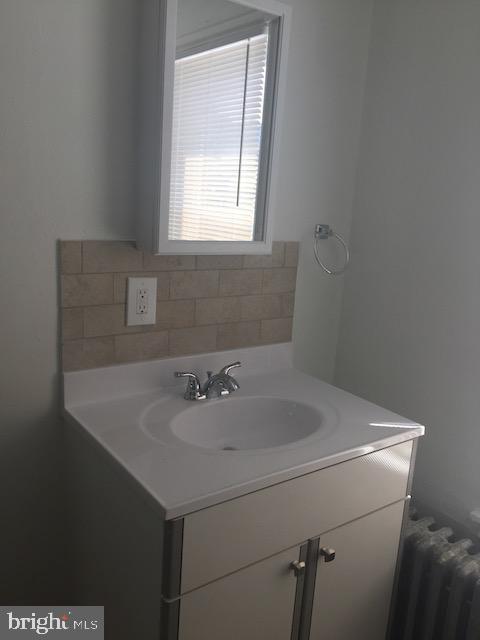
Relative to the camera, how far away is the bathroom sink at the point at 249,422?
1469mm

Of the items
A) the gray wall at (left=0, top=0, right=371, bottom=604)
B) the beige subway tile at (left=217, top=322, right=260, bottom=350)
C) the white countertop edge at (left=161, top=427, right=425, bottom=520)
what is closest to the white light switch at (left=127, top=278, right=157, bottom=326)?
the gray wall at (left=0, top=0, right=371, bottom=604)

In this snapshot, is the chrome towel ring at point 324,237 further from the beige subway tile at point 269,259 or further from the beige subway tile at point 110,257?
the beige subway tile at point 110,257

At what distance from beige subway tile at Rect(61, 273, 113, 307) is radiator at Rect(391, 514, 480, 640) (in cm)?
107

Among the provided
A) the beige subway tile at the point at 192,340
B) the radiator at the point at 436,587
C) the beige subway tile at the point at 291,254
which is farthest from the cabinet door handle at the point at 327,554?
the beige subway tile at the point at 291,254

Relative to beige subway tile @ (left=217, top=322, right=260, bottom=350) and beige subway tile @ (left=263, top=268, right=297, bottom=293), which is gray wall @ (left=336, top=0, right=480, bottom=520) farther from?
beige subway tile @ (left=217, top=322, right=260, bottom=350)

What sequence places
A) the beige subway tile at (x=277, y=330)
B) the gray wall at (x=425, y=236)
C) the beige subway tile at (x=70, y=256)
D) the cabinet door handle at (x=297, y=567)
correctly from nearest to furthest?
1. the cabinet door handle at (x=297, y=567)
2. the beige subway tile at (x=70, y=256)
3. the gray wall at (x=425, y=236)
4. the beige subway tile at (x=277, y=330)

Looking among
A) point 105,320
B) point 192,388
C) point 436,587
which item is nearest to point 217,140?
point 105,320

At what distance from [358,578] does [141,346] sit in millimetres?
818

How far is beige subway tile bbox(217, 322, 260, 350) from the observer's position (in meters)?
1.66

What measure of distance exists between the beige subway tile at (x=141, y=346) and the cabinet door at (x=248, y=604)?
617 mm

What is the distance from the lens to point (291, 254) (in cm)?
177

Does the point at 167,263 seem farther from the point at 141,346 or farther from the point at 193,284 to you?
the point at 141,346

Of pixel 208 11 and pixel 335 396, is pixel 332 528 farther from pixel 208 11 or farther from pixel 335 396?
pixel 208 11

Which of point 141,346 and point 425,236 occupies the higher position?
point 425,236
